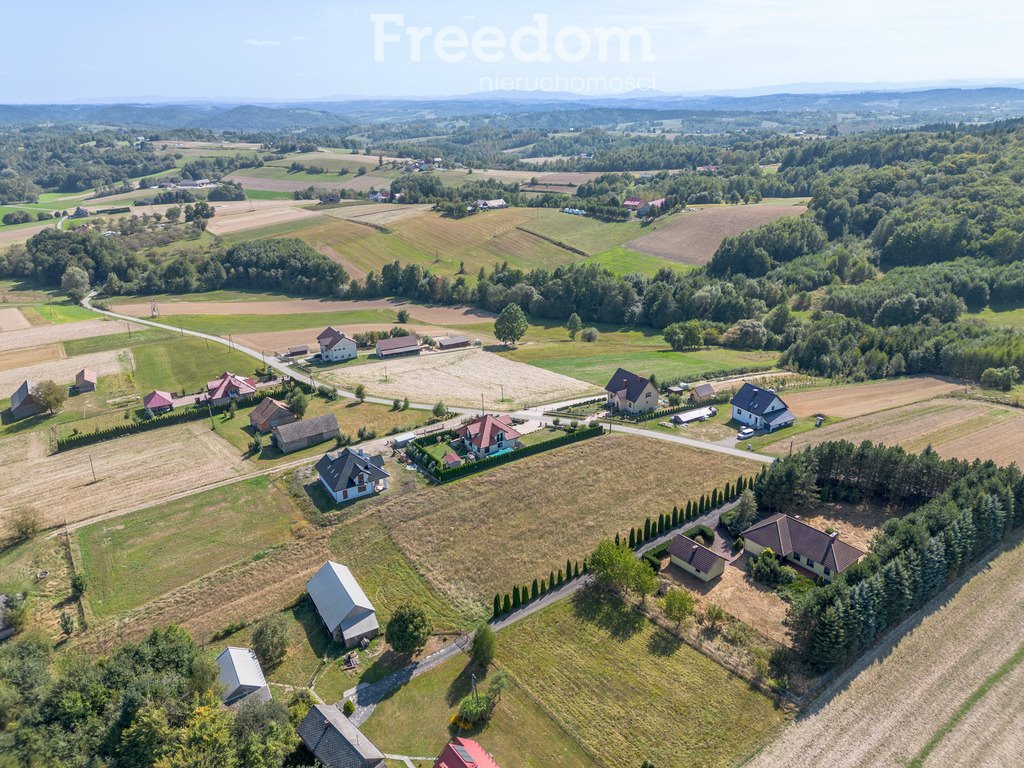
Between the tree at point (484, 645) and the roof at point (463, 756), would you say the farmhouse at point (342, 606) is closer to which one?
the tree at point (484, 645)

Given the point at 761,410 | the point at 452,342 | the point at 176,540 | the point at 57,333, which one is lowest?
the point at 452,342

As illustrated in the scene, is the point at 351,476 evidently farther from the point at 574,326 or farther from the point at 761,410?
the point at 574,326

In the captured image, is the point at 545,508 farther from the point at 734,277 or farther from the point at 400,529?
the point at 734,277

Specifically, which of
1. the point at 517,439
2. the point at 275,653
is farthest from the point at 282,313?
the point at 275,653

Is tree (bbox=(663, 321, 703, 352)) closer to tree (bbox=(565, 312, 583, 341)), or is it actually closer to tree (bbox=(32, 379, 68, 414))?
tree (bbox=(565, 312, 583, 341))

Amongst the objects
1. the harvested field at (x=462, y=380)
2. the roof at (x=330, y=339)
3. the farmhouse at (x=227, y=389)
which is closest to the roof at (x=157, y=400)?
the farmhouse at (x=227, y=389)

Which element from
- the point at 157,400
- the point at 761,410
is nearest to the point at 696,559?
the point at 761,410

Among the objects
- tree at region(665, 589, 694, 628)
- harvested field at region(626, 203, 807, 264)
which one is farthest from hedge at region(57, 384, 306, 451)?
harvested field at region(626, 203, 807, 264)

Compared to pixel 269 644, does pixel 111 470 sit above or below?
below
